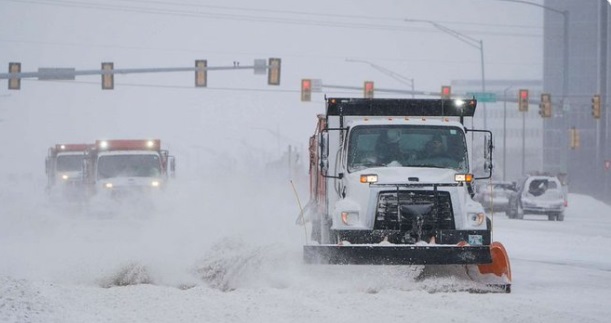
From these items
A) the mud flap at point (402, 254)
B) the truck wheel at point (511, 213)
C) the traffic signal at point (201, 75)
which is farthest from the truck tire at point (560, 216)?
the mud flap at point (402, 254)

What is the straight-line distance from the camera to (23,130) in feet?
430

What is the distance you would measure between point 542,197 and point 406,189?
2845cm

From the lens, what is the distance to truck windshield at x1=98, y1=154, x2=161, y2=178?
119 ft

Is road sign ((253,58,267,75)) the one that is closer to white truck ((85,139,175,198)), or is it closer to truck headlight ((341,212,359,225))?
white truck ((85,139,175,198))

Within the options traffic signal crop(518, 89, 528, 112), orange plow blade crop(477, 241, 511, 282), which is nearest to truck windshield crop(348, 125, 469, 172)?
orange plow blade crop(477, 241, 511, 282)

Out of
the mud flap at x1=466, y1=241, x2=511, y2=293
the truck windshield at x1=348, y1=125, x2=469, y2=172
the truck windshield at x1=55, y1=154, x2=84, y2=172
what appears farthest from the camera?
the truck windshield at x1=55, y1=154, x2=84, y2=172

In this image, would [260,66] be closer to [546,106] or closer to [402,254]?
[546,106]

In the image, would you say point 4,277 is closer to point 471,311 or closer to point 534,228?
point 471,311

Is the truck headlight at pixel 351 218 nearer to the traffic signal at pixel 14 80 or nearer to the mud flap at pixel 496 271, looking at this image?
the mud flap at pixel 496 271

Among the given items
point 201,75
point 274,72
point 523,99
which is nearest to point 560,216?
point 523,99

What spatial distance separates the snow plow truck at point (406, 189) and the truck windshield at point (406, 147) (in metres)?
0.01

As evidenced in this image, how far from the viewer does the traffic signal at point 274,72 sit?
43.5 metres

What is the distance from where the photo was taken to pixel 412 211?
15.1 meters

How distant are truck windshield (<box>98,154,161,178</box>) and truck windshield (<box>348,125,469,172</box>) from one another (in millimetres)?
20792
